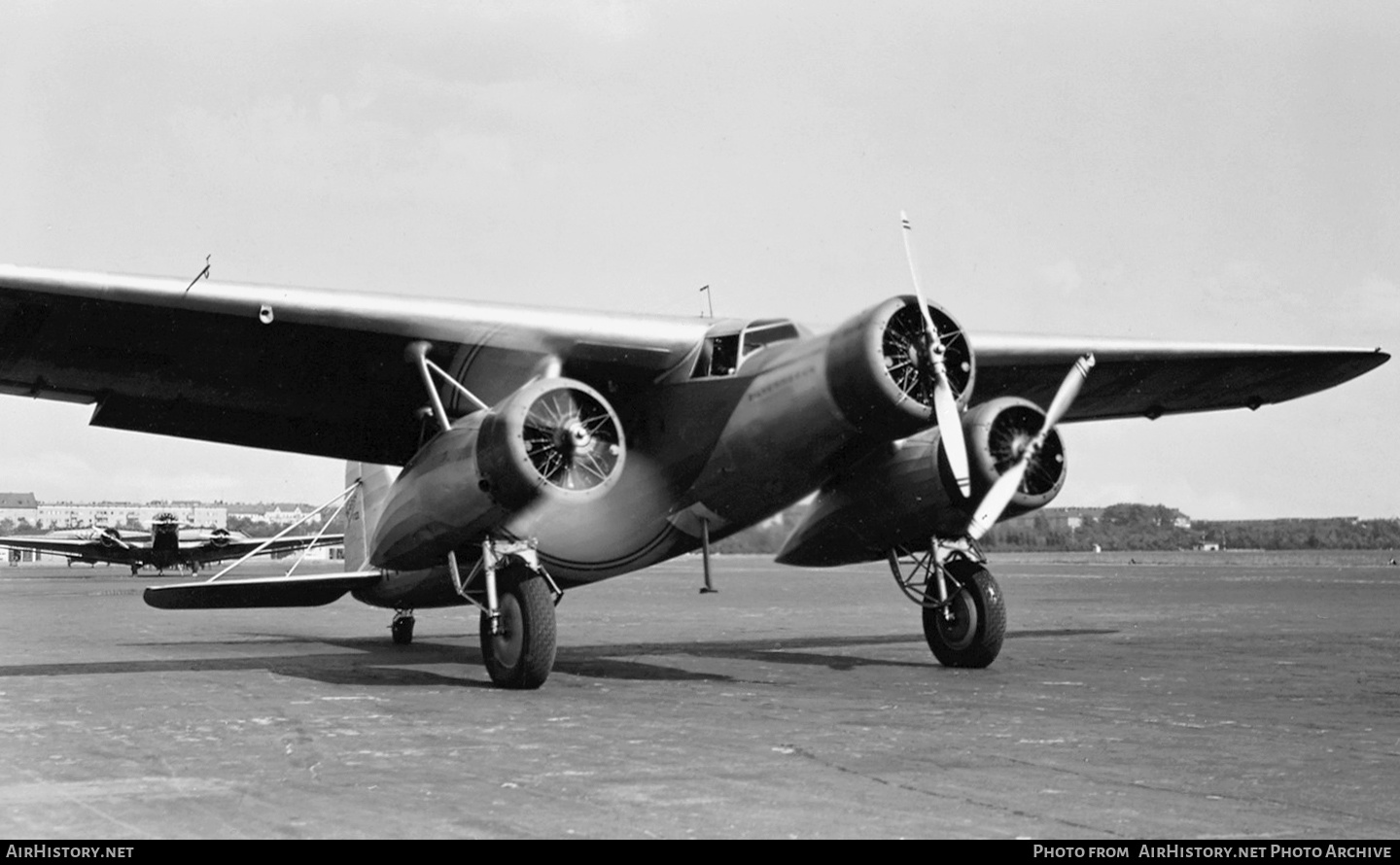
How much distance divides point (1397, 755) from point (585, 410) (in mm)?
7493

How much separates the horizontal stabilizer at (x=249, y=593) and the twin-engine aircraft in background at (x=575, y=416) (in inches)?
1.4

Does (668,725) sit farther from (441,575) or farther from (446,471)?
(441,575)

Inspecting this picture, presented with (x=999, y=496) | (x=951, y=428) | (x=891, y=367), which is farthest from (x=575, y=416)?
(x=999, y=496)

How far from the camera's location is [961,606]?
590 inches

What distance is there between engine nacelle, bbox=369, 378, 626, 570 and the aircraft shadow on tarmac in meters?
1.83

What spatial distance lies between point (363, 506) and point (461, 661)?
387 cm

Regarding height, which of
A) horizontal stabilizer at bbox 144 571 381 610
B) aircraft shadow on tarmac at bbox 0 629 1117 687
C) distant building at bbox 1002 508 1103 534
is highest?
distant building at bbox 1002 508 1103 534

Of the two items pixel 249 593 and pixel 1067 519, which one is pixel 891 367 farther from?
pixel 1067 519

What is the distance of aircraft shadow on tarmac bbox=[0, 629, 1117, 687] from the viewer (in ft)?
48.7

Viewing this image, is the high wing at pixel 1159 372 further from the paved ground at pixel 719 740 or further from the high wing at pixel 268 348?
the high wing at pixel 268 348

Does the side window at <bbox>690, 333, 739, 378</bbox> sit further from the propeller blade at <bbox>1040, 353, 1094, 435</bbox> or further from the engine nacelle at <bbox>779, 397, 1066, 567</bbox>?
the propeller blade at <bbox>1040, 353, 1094, 435</bbox>

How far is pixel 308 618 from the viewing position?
103ft

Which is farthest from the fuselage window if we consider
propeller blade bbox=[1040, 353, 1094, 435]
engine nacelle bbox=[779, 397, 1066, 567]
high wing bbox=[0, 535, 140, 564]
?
high wing bbox=[0, 535, 140, 564]

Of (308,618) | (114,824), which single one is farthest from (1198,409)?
(308,618)
